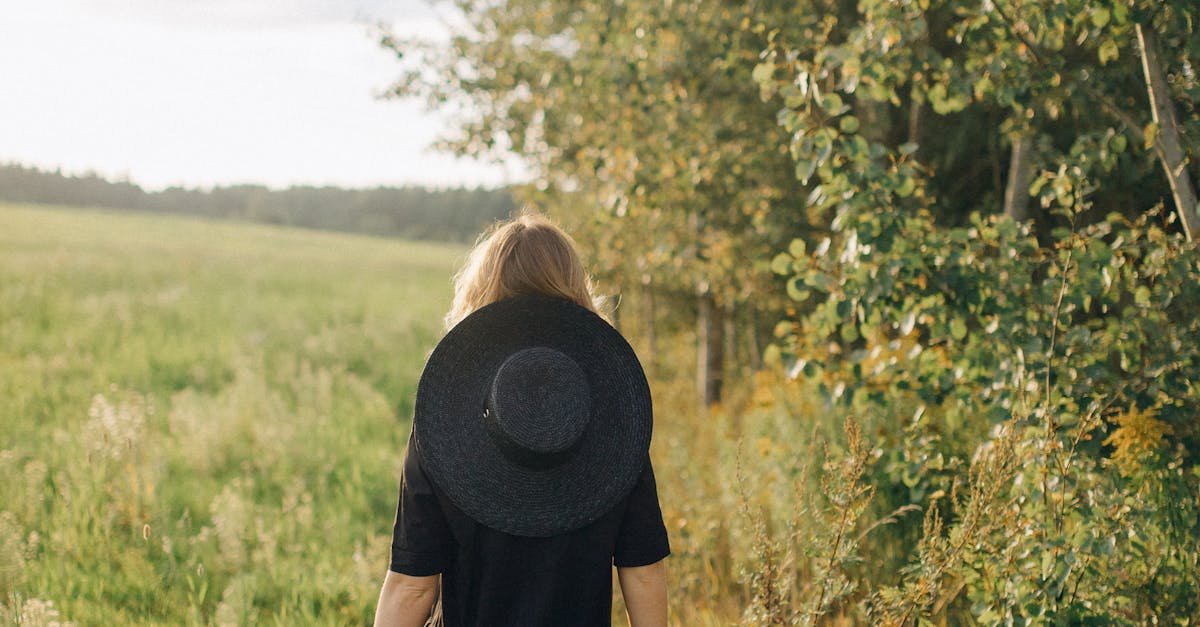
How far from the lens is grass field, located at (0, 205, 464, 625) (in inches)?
167

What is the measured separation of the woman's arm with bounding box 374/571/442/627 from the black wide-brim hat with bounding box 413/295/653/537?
266mm

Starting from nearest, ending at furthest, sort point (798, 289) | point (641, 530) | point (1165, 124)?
point (641, 530)
point (1165, 124)
point (798, 289)

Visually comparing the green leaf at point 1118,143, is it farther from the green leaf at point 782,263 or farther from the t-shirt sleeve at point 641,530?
the t-shirt sleeve at point 641,530

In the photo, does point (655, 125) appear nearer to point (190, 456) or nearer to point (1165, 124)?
point (1165, 124)

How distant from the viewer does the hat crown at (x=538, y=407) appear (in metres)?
1.99

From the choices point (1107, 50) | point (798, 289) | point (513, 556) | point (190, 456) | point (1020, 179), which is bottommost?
point (190, 456)

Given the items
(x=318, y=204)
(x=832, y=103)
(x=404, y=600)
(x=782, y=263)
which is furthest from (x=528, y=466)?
(x=318, y=204)

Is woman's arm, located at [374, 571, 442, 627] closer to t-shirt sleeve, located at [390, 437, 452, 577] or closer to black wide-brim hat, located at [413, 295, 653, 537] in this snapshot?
t-shirt sleeve, located at [390, 437, 452, 577]

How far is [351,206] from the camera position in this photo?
87.4 m

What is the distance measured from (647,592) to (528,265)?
1.00 m

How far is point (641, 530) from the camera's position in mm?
2201

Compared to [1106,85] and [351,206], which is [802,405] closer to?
[1106,85]

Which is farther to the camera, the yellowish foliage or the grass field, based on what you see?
the grass field

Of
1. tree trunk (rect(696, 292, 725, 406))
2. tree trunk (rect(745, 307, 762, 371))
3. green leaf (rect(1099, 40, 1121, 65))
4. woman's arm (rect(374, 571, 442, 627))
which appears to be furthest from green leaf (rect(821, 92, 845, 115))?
tree trunk (rect(745, 307, 762, 371))
